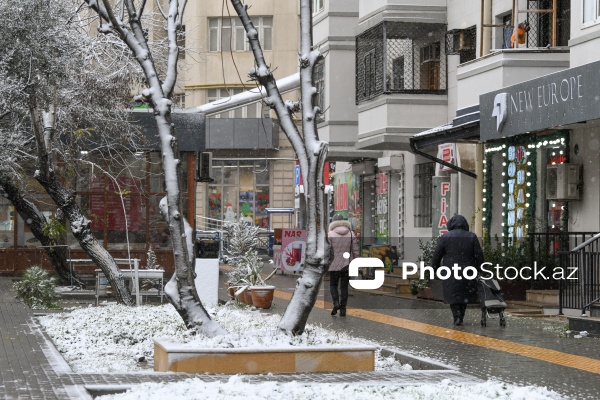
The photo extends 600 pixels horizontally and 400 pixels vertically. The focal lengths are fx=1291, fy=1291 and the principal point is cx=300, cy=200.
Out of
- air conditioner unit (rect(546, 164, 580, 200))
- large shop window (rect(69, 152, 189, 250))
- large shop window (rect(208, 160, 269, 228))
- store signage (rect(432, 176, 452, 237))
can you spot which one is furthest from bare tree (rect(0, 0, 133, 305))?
large shop window (rect(208, 160, 269, 228))

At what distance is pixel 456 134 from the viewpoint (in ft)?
84.7

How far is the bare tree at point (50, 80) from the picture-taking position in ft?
66.5

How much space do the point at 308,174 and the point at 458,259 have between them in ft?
A: 21.3

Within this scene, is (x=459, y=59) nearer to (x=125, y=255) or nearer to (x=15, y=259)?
(x=125, y=255)

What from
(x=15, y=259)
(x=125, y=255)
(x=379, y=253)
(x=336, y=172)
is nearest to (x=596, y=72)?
(x=379, y=253)

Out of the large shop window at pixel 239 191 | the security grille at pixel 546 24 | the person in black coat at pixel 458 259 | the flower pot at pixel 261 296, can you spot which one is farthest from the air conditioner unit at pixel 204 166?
the large shop window at pixel 239 191

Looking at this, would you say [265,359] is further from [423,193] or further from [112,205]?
[112,205]

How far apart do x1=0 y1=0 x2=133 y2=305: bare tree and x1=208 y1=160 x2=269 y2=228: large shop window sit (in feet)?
124

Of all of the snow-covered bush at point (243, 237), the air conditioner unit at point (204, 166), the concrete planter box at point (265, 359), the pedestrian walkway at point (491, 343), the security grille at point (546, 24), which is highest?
the security grille at point (546, 24)

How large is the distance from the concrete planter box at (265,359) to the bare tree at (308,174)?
2.96 feet

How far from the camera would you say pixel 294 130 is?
1288cm

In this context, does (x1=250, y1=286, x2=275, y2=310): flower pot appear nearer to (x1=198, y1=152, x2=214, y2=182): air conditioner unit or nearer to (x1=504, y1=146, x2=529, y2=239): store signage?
(x1=198, y1=152, x2=214, y2=182): air conditioner unit

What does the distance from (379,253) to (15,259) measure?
940 cm

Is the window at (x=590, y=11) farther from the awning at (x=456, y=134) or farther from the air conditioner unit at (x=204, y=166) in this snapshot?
the air conditioner unit at (x=204, y=166)
